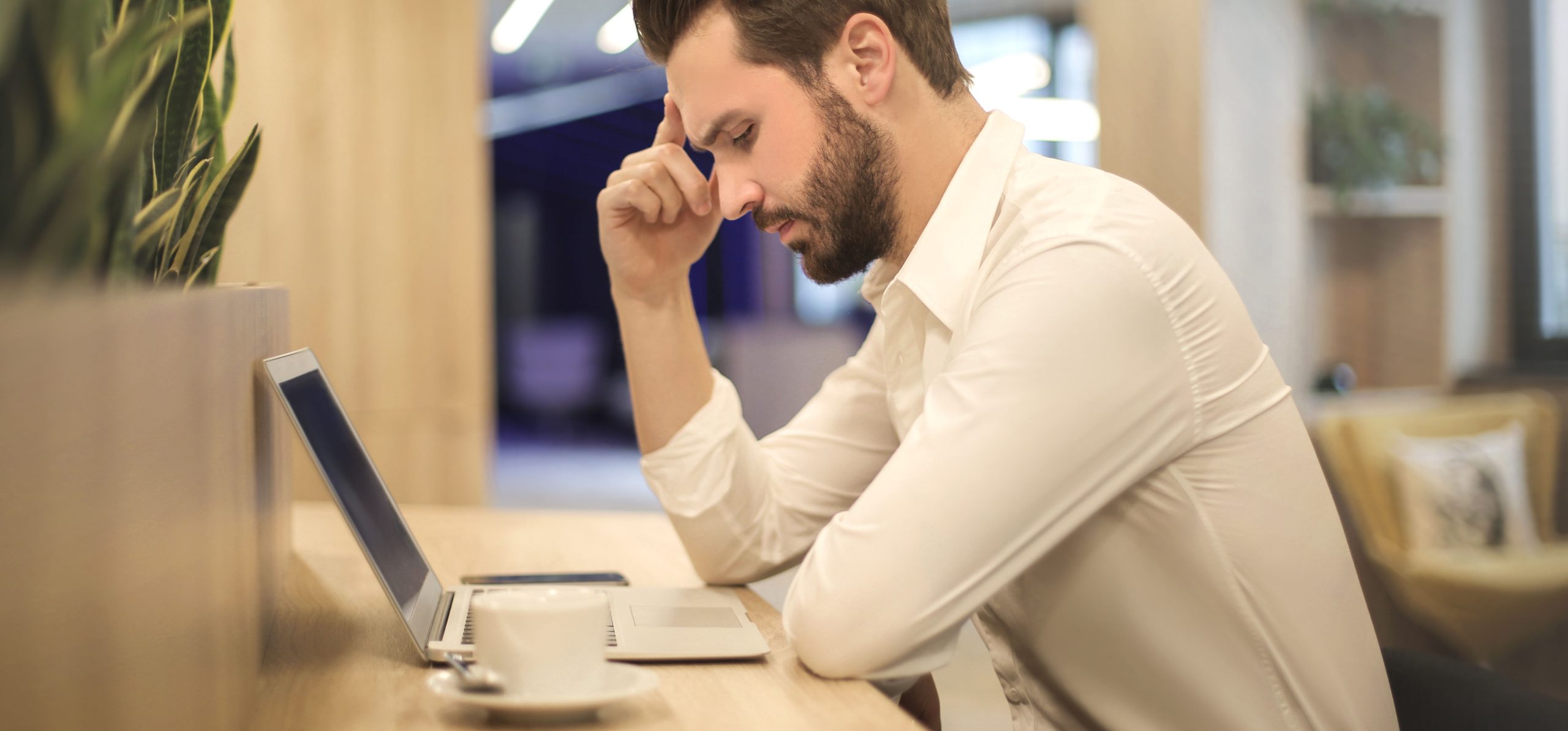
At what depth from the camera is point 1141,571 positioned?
1021 mm

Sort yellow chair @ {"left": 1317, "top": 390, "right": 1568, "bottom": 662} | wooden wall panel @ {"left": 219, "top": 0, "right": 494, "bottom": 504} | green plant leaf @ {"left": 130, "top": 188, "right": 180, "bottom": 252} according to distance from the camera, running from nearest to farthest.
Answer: green plant leaf @ {"left": 130, "top": 188, "right": 180, "bottom": 252}, yellow chair @ {"left": 1317, "top": 390, "right": 1568, "bottom": 662}, wooden wall panel @ {"left": 219, "top": 0, "right": 494, "bottom": 504}

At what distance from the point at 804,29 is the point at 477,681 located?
29.5 inches

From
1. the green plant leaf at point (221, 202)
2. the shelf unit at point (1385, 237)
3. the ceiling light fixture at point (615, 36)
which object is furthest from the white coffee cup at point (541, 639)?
the ceiling light fixture at point (615, 36)

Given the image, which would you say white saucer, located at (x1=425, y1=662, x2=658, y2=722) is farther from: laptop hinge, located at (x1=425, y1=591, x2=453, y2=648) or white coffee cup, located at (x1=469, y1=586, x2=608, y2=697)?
laptop hinge, located at (x1=425, y1=591, x2=453, y2=648)

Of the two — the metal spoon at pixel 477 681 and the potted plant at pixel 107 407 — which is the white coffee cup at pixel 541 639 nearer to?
the metal spoon at pixel 477 681

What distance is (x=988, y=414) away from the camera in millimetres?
893

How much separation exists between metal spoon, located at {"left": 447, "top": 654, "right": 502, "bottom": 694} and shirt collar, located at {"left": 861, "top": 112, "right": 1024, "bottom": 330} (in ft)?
1.83

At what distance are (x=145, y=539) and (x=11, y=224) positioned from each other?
0.63 ft

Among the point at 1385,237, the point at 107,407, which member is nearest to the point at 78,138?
the point at 107,407

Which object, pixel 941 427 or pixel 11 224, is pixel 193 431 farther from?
pixel 941 427

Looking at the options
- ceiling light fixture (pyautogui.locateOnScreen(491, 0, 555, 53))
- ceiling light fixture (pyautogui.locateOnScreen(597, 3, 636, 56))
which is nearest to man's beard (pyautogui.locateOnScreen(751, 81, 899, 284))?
ceiling light fixture (pyautogui.locateOnScreen(597, 3, 636, 56))

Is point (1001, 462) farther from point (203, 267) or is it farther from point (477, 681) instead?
point (203, 267)

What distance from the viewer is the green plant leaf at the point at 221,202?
3.03 feet

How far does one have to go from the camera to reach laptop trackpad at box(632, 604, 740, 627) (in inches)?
40.3
